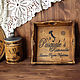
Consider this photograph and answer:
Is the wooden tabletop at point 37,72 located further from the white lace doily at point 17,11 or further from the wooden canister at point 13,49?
the white lace doily at point 17,11

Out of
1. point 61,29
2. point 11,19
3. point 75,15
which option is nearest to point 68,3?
point 75,15

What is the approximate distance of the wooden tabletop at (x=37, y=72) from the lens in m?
0.93

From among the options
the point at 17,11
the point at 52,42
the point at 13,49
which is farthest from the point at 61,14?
the point at 13,49

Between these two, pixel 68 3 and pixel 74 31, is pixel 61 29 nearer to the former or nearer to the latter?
pixel 74 31

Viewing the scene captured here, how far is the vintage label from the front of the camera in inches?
46.2

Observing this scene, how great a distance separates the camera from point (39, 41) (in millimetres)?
1209

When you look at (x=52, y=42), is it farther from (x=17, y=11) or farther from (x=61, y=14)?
(x=17, y=11)

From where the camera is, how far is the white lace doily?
1.19 meters

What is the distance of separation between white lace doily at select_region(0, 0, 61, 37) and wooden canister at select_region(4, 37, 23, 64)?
14 cm

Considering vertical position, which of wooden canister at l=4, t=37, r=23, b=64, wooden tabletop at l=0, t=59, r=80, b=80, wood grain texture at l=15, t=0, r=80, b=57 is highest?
wood grain texture at l=15, t=0, r=80, b=57

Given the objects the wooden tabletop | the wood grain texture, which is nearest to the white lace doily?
the wood grain texture

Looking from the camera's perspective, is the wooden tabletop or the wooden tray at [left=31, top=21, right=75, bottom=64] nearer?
the wooden tabletop

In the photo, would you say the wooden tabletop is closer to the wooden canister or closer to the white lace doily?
the wooden canister

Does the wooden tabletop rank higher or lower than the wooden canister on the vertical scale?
lower
